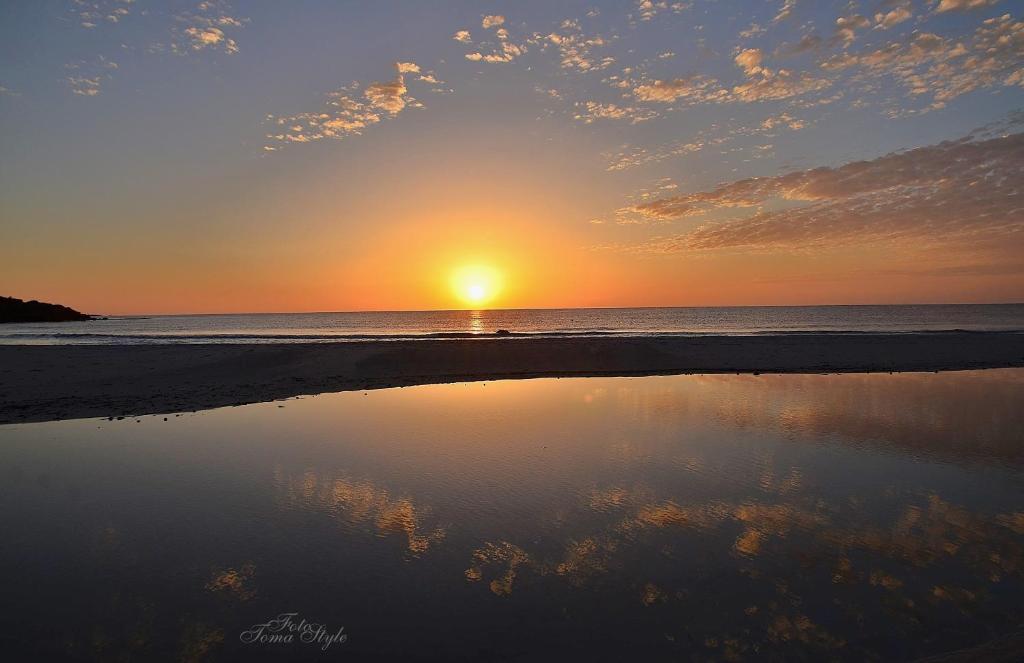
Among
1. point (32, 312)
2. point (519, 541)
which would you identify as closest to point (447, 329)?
point (519, 541)

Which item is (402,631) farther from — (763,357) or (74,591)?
(763,357)

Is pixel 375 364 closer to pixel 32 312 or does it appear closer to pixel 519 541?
pixel 519 541

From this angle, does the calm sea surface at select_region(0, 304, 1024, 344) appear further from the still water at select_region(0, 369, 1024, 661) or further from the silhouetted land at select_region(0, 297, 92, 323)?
the still water at select_region(0, 369, 1024, 661)

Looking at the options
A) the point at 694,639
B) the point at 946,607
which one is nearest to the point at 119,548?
the point at 694,639

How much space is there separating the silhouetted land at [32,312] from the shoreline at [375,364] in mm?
131736

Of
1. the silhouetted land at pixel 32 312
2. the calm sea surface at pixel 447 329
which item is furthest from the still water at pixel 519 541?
the silhouetted land at pixel 32 312

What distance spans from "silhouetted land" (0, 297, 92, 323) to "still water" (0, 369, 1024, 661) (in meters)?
169

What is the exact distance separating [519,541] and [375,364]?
26.0 m

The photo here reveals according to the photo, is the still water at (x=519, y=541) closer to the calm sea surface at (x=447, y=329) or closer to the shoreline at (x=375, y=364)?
the shoreline at (x=375, y=364)

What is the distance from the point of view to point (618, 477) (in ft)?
34.1

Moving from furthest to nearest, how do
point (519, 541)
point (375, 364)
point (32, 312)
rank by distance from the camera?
point (32, 312) < point (375, 364) < point (519, 541)

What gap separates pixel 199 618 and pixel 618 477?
7298 mm

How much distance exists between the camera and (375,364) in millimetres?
32094

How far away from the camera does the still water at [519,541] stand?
5348 millimetres
